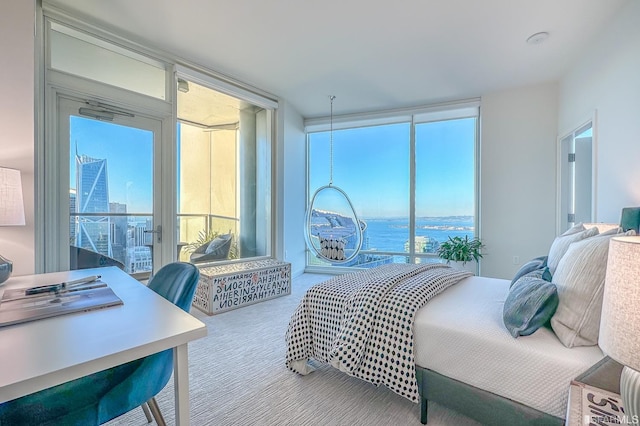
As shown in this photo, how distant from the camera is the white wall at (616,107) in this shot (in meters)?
2.25

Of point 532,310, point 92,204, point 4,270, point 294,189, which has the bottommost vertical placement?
point 532,310

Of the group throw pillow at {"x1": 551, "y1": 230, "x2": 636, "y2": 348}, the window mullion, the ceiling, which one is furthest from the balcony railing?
the window mullion

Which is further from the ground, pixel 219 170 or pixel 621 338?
pixel 219 170

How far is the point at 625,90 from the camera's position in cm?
237

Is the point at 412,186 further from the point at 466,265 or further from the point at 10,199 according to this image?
the point at 10,199

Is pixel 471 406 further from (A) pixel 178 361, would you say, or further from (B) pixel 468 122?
(B) pixel 468 122

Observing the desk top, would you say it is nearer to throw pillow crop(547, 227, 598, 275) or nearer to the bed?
the bed

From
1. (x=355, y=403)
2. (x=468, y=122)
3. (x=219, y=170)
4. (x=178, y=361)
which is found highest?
(x=468, y=122)

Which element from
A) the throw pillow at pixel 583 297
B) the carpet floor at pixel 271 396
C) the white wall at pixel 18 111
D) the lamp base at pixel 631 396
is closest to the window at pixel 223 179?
the white wall at pixel 18 111

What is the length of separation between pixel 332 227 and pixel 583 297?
3715mm

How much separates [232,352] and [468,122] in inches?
187

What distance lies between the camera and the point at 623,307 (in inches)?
30.4

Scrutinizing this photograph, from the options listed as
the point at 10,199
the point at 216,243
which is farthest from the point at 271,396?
the point at 216,243

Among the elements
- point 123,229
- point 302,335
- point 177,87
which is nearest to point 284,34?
point 177,87
